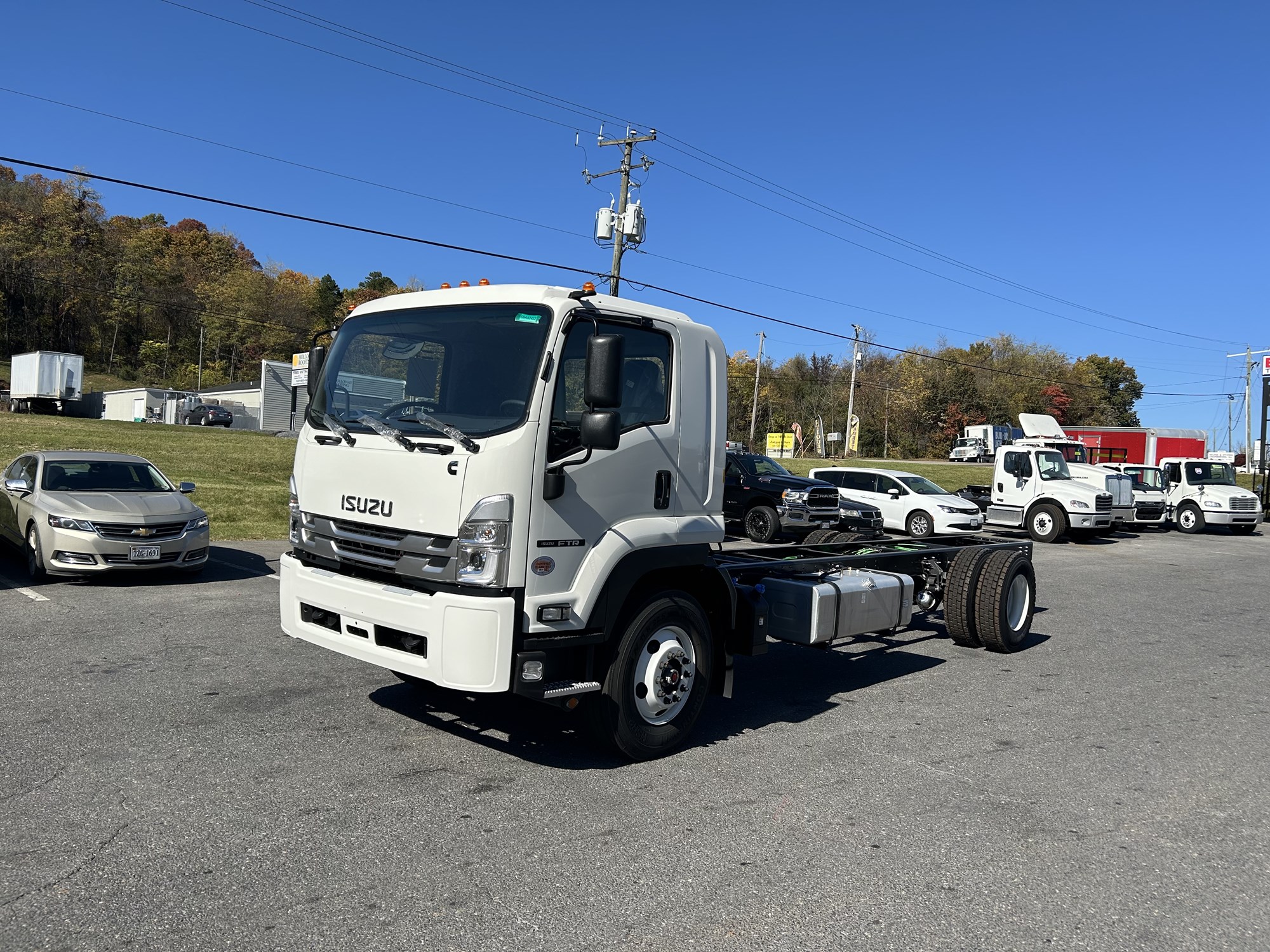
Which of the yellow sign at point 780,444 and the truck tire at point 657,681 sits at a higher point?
the yellow sign at point 780,444

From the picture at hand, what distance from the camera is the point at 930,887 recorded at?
12.7ft

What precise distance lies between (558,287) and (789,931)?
3299 millimetres

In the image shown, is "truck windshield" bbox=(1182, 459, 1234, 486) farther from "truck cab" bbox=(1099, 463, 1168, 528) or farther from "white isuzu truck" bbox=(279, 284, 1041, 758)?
"white isuzu truck" bbox=(279, 284, 1041, 758)

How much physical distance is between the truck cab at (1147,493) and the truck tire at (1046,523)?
348 centimetres

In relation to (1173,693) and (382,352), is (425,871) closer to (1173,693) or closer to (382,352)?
(382,352)

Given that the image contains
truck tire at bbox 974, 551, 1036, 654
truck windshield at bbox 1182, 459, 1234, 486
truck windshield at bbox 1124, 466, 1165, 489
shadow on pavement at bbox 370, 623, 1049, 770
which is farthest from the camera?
truck windshield at bbox 1182, 459, 1234, 486

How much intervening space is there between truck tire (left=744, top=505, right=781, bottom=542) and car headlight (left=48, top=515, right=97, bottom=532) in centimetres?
1240

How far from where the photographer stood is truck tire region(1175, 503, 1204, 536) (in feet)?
90.7

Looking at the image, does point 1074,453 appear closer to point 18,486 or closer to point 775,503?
point 775,503

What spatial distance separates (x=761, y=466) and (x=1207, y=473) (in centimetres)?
1664

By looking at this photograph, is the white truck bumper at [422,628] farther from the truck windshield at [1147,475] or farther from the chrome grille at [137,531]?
the truck windshield at [1147,475]

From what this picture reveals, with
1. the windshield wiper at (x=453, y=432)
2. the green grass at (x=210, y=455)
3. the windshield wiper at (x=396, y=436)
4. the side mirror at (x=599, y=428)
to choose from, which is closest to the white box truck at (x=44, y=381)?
the green grass at (x=210, y=455)

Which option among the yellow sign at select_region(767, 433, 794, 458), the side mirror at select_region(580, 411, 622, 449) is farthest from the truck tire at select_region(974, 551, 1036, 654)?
the yellow sign at select_region(767, 433, 794, 458)

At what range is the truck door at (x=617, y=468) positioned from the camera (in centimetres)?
477
